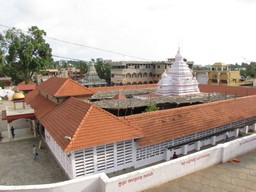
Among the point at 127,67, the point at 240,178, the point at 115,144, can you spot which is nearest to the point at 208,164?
the point at 240,178

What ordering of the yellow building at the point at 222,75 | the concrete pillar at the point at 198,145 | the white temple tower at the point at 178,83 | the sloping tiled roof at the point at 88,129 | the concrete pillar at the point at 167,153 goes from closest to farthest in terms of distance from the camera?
1. the sloping tiled roof at the point at 88,129
2. the concrete pillar at the point at 167,153
3. the concrete pillar at the point at 198,145
4. the white temple tower at the point at 178,83
5. the yellow building at the point at 222,75

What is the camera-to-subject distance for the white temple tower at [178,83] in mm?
31375

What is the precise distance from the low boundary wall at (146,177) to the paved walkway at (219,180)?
29 cm

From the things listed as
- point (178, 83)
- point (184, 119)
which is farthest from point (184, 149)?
point (178, 83)

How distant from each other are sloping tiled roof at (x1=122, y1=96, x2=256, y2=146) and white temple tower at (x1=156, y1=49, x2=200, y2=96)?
412 inches

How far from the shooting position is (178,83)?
3144cm

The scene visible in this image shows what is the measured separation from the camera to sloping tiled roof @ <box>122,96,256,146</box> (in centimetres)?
1463

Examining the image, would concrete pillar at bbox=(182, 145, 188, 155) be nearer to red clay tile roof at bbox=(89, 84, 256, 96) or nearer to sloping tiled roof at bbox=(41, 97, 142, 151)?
sloping tiled roof at bbox=(41, 97, 142, 151)

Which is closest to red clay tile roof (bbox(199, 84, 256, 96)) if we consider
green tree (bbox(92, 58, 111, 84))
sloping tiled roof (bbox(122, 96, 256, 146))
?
sloping tiled roof (bbox(122, 96, 256, 146))

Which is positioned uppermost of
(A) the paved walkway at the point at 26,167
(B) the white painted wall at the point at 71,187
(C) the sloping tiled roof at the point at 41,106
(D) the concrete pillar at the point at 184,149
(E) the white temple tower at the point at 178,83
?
(E) the white temple tower at the point at 178,83

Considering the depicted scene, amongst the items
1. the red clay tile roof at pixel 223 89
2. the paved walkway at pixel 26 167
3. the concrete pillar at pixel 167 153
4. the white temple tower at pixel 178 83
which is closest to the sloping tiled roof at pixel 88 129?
the paved walkway at pixel 26 167

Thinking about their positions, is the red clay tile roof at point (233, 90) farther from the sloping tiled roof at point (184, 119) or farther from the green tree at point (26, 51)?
the green tree at point (26, 51)

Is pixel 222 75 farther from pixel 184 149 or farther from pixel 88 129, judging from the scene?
pixel 88 129

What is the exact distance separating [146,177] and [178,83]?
932 inches
